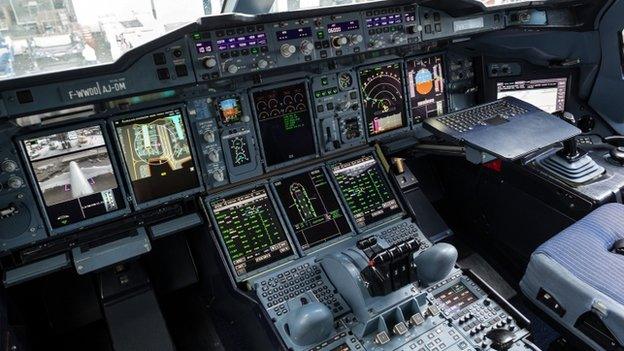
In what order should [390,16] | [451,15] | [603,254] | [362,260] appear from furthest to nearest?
[451,15] → [390,16] → [362,260] → [603,254]

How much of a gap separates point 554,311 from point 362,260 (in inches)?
35.4

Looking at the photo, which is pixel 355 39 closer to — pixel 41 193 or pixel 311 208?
pixel 311 208

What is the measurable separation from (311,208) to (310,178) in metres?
0.20

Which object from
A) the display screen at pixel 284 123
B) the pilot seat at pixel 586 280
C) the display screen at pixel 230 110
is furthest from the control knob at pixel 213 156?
the pilot seat at pixel 586 280

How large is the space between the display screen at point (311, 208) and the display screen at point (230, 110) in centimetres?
47

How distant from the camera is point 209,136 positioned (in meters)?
2.66

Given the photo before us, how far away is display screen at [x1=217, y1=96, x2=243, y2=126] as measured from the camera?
2.69 meters

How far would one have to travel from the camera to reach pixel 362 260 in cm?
232

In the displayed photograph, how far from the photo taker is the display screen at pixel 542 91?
3.38 metres

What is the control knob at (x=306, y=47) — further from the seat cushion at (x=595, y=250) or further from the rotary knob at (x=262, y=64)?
the seat cushion at (x=595, y=250)

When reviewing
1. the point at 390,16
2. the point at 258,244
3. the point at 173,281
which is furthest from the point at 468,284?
the point at 173,281

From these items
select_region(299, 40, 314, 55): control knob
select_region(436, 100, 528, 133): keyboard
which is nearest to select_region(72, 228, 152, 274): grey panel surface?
select_region(299, 40, 314, 55): control knob

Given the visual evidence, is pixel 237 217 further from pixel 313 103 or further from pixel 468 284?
pixel 468 284

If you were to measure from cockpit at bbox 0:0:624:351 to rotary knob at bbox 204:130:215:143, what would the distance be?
3 centimetres
